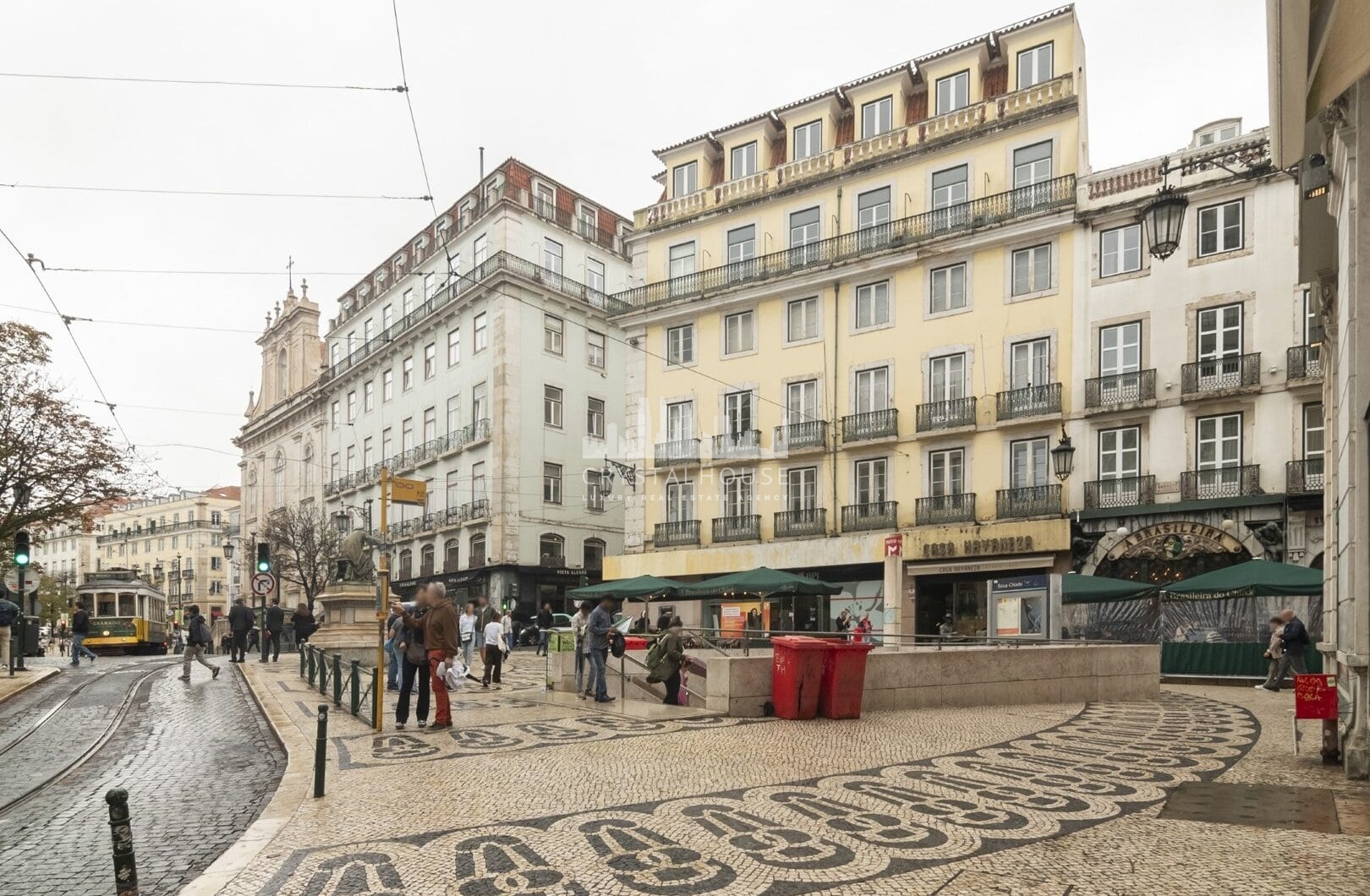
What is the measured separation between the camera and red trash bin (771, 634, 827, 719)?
40.0 ft

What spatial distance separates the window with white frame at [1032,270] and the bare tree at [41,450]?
2453 cm

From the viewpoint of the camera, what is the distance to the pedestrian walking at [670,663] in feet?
43.9

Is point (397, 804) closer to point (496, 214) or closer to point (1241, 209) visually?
point (1241, 209)

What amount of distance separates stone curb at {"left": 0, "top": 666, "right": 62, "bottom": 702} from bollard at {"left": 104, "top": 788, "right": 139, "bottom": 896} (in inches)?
567

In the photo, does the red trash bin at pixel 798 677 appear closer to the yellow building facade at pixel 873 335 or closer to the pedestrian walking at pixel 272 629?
the pedestrian walking at pixel 272 629

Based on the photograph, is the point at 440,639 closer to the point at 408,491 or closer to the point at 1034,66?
the point at 408,491

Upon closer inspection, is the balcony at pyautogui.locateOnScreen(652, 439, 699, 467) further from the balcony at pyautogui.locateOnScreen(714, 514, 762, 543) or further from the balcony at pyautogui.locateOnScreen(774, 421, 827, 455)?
the balcony at pyautogui.locateOnScreen(774, 421, 827, 455)

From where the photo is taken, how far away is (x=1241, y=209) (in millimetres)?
24281

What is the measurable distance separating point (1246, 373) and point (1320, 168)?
53.5ft

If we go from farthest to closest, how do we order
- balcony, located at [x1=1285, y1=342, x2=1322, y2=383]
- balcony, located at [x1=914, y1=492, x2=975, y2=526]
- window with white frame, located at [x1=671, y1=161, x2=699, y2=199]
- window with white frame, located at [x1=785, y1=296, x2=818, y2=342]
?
window with white frame, located at [x1=671, y1=161, x2=699, y2=199], window with white frame, located at [x1=785, y1=296, x2=818, y2=342], balcony, located at [x1=914, y1=492, x2=975, y2=526], balcony, located at [x1=1285, y1=342, x2=1322, y2=383]

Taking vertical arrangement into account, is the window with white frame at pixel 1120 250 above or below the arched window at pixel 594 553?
above

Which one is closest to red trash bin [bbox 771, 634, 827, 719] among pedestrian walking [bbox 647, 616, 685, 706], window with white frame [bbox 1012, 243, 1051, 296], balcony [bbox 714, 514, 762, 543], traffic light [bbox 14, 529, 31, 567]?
pedestrian walking [bbox 647, 616, 685, 706]

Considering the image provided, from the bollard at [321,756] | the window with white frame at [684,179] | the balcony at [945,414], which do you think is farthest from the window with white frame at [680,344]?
the bollard at [321,756]

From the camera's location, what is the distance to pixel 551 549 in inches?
1630
